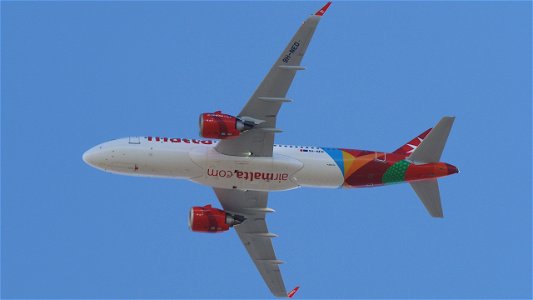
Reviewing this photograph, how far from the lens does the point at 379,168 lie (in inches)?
2704

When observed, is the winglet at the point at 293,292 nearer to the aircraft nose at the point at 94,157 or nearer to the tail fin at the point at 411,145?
the tail fin at the point at 411,145

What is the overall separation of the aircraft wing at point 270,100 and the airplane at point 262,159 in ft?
0.20

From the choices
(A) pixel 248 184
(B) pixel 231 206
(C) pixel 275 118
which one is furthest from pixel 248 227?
(C) pixel 275 118

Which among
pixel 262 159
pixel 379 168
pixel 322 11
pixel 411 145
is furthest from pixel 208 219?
pixel 322 11

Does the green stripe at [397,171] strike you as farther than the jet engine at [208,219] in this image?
No

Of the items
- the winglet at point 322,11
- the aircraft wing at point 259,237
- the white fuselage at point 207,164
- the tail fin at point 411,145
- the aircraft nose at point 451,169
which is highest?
the winglet at point 322,11

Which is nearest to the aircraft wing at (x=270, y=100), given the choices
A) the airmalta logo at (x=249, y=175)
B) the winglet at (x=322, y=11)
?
the winglet at (x=322, y=11)

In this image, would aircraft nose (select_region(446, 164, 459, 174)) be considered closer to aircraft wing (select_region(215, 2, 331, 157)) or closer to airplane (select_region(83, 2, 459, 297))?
airplane (select_region(83, 2, 459, 297))

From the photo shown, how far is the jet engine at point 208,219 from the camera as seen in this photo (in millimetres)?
70250

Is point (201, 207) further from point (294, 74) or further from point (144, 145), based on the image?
point (294, 74)

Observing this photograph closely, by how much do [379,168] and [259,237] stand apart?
1108cm

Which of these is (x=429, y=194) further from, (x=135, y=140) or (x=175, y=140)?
(x=135, y=140)

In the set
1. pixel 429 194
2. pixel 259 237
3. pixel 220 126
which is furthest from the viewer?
pixel 259 237

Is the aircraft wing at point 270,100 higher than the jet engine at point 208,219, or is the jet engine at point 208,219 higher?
the aircraft wing at point 270,100
